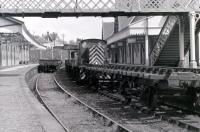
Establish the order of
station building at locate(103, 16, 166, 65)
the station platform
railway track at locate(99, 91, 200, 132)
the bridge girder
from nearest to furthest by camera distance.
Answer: the station platform < railway track at locate(99, 91, 200, 132) < the bridge girder < station building at locate(103, 16, 166, 65)

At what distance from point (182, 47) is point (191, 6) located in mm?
2234

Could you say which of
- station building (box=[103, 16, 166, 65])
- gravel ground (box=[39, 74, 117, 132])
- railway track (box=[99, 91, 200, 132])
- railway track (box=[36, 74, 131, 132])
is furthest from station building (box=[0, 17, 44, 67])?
railway track (box=[99, 91, 200, 132])

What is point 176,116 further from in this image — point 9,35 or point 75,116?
point 9,35

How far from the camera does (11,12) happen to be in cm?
2327

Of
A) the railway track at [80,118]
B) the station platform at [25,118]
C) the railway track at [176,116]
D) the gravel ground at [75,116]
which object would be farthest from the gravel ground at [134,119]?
the station platform at [25,118]

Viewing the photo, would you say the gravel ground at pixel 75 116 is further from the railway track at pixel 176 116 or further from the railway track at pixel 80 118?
the railway track at pixel 176 116

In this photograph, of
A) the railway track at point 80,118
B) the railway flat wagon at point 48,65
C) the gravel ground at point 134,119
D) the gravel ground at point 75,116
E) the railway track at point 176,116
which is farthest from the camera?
the railway flat wagon at point 48,65

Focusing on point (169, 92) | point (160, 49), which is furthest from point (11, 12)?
point (169, 92)

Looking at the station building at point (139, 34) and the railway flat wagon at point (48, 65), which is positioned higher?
the station building at point (139, 34)

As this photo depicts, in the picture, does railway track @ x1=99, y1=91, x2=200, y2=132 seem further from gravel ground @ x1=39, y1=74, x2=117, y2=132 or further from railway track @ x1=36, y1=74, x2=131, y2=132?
gravel ground @ x1=39, y1=74, x2=117, y2=132

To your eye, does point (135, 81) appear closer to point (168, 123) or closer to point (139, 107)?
point (139, 107)

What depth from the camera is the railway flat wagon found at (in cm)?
5116

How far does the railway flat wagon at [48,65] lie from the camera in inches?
2014

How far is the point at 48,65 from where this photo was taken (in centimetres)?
5181
